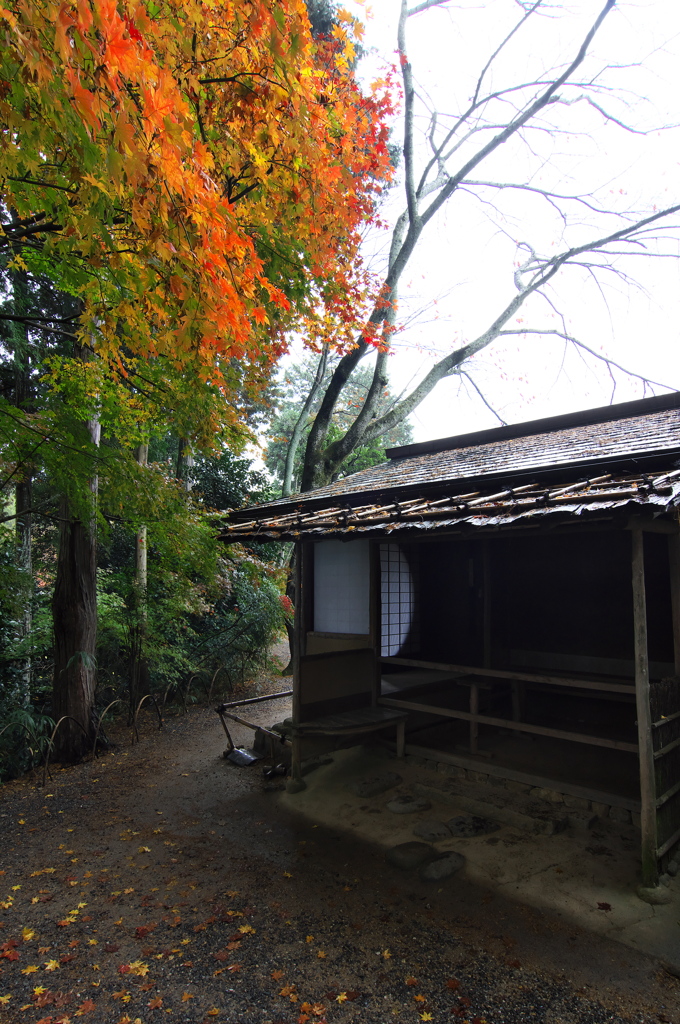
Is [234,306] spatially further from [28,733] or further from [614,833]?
[28,733]

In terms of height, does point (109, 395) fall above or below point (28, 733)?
above

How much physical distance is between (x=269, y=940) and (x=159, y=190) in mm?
4765

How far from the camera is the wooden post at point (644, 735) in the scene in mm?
3955

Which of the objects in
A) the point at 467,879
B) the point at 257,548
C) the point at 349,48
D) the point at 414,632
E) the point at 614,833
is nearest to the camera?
the point at 467,879

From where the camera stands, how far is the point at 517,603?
789 centimetres

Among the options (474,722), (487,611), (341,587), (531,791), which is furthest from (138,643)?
(531,791)

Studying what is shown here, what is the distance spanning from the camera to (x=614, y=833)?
4.75 meters

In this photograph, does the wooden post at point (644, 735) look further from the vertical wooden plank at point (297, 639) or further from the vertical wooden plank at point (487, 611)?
the vertical wooden plank at point (297, 639)

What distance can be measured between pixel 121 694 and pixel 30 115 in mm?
9361

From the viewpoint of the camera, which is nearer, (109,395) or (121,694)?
(109,395)

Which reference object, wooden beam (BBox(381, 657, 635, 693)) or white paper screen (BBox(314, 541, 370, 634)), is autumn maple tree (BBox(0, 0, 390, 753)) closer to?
white paper screen (BBox(314, 541, 370, 634))

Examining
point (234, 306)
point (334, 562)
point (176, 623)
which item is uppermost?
point (234, 306)

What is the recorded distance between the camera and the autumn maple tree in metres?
2.60

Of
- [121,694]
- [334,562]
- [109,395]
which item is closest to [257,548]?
[121,694]
